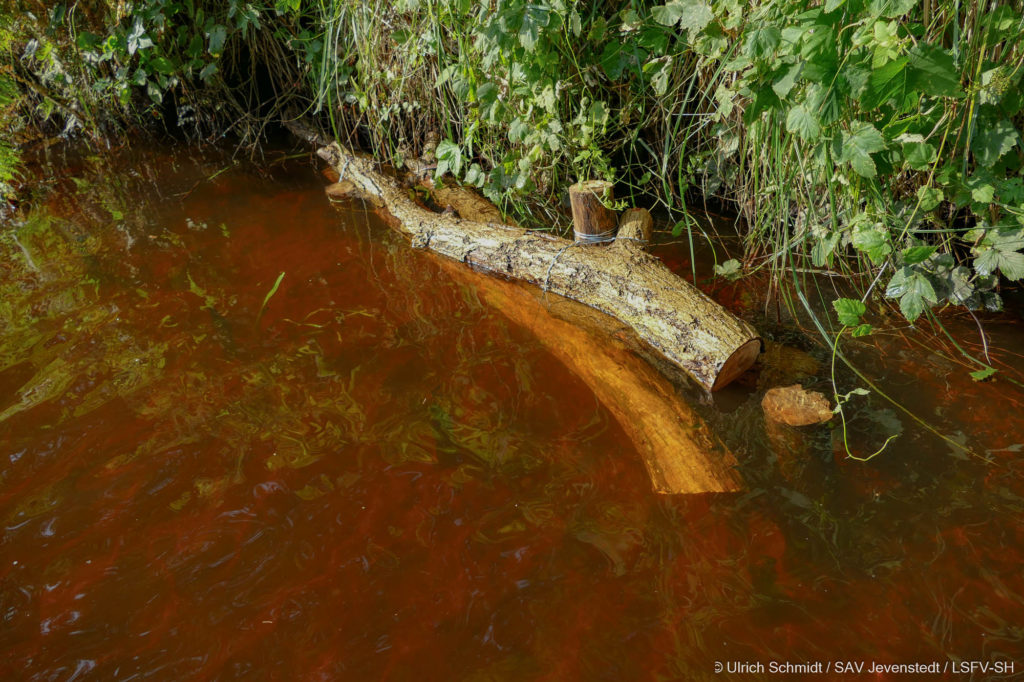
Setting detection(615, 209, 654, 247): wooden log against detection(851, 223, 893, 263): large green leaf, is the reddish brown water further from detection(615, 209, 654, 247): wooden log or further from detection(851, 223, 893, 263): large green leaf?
detection(615, 209, 654, 247): wooden log

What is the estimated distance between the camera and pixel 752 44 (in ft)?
5.45

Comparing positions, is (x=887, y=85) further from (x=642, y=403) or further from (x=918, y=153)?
(x=642, y=403)

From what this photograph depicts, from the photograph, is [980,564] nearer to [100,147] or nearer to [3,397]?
[3,397]

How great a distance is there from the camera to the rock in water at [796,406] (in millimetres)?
1727

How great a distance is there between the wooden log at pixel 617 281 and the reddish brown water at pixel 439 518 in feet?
0.50

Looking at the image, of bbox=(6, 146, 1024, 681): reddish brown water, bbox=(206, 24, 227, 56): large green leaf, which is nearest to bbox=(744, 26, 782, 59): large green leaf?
bbox=(6, 146, 1024, 681): reddish brown water

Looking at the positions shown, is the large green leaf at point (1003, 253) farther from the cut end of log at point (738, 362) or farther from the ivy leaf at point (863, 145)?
the cut end of log at point (738, 362)

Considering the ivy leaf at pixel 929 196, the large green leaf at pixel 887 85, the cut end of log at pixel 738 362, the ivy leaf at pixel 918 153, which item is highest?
the large green leaf at pixel 887 85

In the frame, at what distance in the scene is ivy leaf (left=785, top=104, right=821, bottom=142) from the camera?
5.21 feet

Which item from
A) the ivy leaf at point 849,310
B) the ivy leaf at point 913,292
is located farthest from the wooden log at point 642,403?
the ivy leaf at point 913,292

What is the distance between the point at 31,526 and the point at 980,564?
2.13 meters

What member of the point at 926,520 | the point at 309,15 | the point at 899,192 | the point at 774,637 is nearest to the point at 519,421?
the point at 774,637

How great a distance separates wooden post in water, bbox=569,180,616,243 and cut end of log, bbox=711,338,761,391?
80cm

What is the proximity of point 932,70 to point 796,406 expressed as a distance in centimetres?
83
